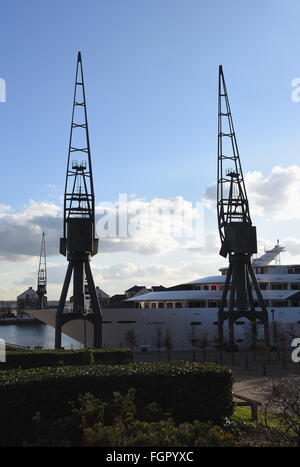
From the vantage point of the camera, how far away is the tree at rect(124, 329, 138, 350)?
50.3 metres

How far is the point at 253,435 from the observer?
1509 centimetres

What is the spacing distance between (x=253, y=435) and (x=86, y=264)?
34.2m

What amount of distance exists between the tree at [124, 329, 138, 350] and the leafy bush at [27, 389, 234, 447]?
1485 inches

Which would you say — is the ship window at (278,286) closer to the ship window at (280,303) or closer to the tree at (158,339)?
the ship window at (280,303)

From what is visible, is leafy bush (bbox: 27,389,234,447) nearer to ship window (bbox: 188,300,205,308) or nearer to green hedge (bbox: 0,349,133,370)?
green hedge (bbox: 0,349,133,370)

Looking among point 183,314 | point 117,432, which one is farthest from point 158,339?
point 117,432

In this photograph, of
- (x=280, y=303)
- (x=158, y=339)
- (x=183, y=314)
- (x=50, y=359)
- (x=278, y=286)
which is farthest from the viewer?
(x=278, y=286)

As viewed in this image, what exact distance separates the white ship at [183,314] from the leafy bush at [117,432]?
36.3m

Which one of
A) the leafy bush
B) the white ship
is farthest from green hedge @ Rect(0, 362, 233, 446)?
the white ship

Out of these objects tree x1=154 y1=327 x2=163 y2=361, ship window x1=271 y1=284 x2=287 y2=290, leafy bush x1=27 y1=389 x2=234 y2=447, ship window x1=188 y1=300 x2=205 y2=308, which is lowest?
tree x1=154 y1=327 x2=163 y2=361

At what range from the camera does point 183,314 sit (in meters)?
55.1

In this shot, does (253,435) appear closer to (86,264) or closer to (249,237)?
(86,264)

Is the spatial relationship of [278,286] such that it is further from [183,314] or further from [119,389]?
[119,389]

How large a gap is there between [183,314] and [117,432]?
45431 millimetres
